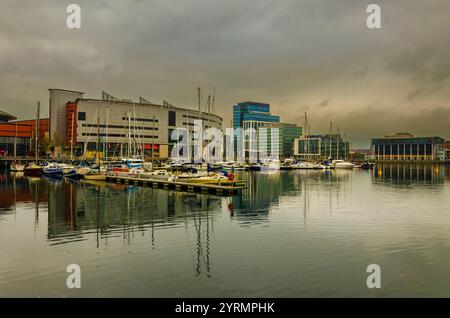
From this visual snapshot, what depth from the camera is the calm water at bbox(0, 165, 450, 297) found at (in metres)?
19.3

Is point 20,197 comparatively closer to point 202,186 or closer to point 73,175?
point 202,186

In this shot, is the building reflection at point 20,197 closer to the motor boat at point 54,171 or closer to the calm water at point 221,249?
the calm water at point 221,249

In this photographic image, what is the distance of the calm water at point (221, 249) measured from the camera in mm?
19297

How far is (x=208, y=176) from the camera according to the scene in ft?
A: 216

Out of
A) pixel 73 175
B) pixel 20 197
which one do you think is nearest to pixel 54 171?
pixel 73 175

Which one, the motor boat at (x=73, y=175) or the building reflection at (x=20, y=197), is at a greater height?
the motor boat at (x=73, y=175)

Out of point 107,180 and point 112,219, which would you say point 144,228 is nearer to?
point 112,219

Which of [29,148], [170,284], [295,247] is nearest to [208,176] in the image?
[295,247]

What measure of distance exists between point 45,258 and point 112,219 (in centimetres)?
1380
